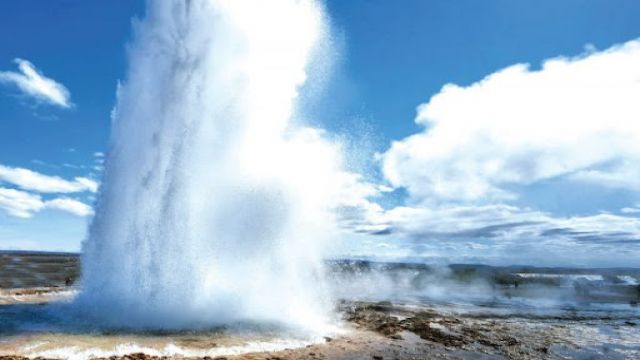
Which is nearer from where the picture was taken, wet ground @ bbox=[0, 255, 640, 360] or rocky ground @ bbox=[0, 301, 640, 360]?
wet ground @ bbox=[0, 255, 640, 360]

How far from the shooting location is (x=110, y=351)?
1589cm

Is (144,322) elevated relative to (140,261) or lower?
lower

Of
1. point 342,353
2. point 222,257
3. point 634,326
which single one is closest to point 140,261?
point 222,257

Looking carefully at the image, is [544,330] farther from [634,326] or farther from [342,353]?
[342,353]

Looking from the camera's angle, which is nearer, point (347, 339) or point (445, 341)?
point (347, 339)

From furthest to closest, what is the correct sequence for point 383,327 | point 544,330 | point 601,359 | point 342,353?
point 544,330
point 383,327
point 601,359
point 342,353

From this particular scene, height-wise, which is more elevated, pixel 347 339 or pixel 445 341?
pixel 347 339

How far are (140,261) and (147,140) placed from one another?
6.77 metres

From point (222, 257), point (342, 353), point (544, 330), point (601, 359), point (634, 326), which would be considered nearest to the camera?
point (342, 353)

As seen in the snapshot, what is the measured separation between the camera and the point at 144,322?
20547 millimetres

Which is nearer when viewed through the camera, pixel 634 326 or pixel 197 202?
pixel 197 202

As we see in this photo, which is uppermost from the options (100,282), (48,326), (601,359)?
(100,282)

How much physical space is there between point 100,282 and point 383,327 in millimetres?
14388

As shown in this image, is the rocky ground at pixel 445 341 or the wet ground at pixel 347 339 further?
the rocky ground at pixel 445 341
